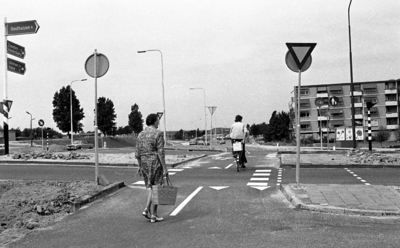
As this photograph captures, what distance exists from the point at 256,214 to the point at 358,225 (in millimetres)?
1661

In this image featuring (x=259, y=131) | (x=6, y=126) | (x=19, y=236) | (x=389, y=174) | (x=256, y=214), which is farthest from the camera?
(x=259, y=131)

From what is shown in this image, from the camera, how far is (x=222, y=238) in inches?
216

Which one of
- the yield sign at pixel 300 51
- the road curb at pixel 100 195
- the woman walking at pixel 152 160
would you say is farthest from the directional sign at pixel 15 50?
the woman walking at pixel 152 160

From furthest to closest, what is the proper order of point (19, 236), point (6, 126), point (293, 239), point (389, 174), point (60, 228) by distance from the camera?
point (6, 126)
point (389, 174)
point (60, 228)
point (19, 236)
point (293, 239)

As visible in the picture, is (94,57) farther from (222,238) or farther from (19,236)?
(222,238)

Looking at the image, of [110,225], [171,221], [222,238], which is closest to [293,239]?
[222,238]

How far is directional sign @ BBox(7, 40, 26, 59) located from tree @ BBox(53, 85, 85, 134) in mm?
62704

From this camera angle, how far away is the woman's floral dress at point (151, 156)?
263 inches

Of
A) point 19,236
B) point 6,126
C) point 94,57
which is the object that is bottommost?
point 19,236

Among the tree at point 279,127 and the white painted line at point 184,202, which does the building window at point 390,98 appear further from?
the white painted line at point 184,202

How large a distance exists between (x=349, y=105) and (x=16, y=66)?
9287 centimetres

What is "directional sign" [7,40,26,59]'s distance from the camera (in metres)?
21.5

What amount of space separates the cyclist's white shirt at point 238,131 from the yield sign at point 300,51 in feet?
18.4

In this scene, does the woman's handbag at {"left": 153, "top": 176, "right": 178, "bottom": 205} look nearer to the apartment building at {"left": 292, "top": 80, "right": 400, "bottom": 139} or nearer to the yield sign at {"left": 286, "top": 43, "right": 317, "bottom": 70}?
the yield sign at {"left": 286, "top": 43, "right": 317, "bottom": 70}
